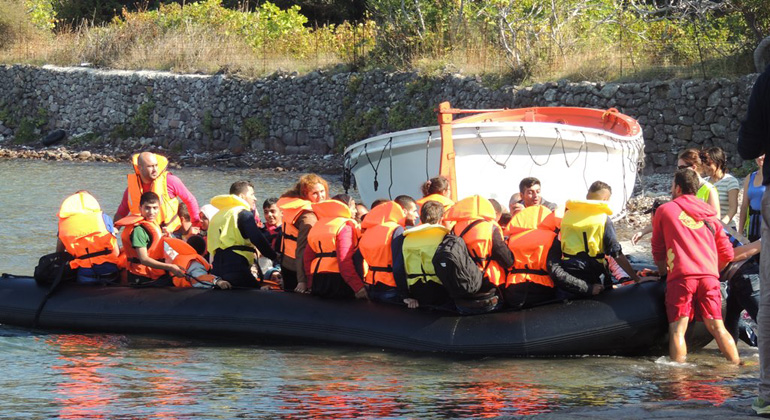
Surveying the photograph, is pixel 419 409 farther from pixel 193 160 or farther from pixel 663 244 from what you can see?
pixel 193 160

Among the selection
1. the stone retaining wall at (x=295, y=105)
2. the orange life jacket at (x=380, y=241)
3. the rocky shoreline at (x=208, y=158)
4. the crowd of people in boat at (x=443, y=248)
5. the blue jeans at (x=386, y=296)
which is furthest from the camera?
the rocky shoreline at (x=208, y=158)

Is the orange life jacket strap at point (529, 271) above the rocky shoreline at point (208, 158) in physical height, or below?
below

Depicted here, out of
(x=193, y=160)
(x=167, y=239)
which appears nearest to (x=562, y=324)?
(x=167, y=239)

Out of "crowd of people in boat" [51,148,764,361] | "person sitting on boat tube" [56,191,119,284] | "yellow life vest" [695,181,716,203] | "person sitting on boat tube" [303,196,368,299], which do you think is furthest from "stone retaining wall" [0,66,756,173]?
"person sitting on boat tube" [56,191,119,284]

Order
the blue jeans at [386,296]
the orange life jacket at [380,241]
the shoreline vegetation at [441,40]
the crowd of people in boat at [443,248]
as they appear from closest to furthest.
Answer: the crowd of people in boat at [443,248] < the orange life jacket at [380,241] < the blue jeans at [386,296] < the shoreline vegetation at [441,40]

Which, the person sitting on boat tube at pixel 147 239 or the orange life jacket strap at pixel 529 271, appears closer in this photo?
the orange life jacket strap at pixel 529 271

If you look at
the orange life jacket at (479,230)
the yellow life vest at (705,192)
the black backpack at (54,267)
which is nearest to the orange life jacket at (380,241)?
the orange life jacket at (479,230)

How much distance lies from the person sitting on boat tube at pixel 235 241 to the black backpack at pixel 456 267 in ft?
5.17

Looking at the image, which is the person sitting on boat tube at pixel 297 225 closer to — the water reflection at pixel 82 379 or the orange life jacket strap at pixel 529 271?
the water reflection at pixel 82 379

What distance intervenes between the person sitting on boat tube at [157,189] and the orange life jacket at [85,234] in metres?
0.60

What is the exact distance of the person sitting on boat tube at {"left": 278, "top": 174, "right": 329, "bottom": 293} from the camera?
7605 millimetres

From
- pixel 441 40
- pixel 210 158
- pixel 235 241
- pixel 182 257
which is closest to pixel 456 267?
pixel 235 241

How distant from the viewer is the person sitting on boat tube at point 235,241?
25.3 ft

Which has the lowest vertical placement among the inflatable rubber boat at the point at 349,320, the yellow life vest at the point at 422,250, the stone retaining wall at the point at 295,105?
the inflatable rubber boat at the point at 349,320
